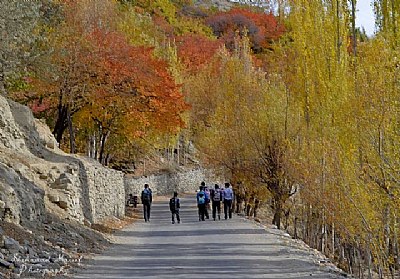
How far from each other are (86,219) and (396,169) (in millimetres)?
12496

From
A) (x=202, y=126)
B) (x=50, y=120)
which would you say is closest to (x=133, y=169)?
(x=202, y=126)

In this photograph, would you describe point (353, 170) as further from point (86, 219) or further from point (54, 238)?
point (86, 219)

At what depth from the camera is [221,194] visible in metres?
29.0

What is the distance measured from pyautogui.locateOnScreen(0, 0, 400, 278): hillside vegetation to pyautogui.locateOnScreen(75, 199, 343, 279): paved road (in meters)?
1.70

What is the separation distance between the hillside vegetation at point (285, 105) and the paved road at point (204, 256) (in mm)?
1698

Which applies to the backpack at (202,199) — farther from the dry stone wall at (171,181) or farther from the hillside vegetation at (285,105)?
the dry stone wall at (171,181)

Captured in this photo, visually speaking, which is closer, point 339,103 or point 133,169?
point 339,103

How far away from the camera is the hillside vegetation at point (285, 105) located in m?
15.3

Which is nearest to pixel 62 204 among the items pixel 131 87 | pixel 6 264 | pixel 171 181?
pixel 6 264

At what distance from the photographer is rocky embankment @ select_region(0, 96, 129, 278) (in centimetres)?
1420

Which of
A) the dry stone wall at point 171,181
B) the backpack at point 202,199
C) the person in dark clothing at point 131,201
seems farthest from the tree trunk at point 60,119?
the dry stone wall at point 171,181

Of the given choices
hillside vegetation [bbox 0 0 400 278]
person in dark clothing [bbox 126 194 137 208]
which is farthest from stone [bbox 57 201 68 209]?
person in dark clothing [bbox 126 194 137 208]

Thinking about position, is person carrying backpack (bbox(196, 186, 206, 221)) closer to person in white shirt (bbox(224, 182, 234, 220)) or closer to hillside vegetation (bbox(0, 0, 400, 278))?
person in white shirt (bbox(224, 182, 234, 220))

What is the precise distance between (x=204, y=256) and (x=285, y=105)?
12730mm
